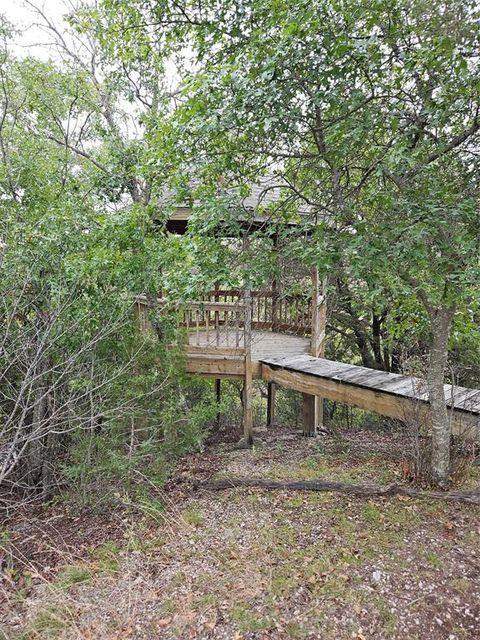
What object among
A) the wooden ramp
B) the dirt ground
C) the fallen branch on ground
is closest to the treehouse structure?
the wooden ramp

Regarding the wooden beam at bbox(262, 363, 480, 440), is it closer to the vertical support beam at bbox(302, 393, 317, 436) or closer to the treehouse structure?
the treehouse structure

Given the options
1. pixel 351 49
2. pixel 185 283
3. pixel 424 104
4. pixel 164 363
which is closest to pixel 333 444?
pixel 164 363

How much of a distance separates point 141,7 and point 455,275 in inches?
146

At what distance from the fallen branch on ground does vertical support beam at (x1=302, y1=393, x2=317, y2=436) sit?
3.31 m

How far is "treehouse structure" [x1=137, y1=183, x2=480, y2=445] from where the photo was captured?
4.16 m

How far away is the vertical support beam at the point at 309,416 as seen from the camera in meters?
8.02

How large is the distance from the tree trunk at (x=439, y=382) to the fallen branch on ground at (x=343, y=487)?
Answer: 1.21 ft

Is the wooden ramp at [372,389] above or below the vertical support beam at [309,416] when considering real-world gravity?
above

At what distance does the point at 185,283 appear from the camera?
11.9ft

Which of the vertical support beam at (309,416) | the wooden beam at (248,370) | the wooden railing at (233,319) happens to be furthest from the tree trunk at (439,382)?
the vertical support beam at (309,416)

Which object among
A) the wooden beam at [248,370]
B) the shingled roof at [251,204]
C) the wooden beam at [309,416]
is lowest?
the wooden beam at [309,416]

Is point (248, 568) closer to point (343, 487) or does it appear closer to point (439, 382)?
point (343, 487)

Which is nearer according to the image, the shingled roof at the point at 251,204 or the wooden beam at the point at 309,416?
the shingled roof at the point at 251,204

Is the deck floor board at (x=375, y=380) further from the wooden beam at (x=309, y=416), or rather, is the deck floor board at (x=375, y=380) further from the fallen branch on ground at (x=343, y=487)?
the wooden beam at (x=309, y=416)
